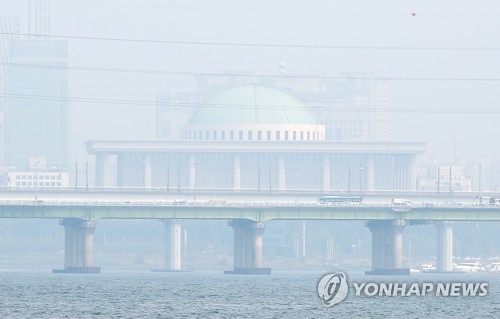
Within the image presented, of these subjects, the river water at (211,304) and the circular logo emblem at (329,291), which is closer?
the river water at (211,304)

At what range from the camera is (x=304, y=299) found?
176 metres

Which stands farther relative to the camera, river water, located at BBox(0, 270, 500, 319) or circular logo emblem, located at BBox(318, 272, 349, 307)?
circular logo emblem, located at BBox(318, 272, 349, 307)

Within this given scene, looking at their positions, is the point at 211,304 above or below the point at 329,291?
below

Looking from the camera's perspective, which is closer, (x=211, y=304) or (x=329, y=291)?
(x=211, y=304)

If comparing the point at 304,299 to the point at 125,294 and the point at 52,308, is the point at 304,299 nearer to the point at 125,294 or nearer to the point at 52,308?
the point at 125,294

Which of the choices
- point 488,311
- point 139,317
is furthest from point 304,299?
point 139,317

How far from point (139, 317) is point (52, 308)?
13.6m

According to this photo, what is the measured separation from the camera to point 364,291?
184 metres

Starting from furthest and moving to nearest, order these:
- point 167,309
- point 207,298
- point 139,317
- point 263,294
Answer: point 263,294, point 207,298, point 167,309, point 139,317

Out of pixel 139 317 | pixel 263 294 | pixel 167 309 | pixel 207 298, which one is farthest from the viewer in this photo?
pixel 263 294

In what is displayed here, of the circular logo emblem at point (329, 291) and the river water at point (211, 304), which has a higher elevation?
the circular logo emblem at point (329, 291)

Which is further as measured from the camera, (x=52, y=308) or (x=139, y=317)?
(x=52, y=308)

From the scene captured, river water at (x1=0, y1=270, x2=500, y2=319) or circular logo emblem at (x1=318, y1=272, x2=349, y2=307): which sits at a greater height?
circular logo emblem at (x1=318, y1=272, x2=349, y2=307)

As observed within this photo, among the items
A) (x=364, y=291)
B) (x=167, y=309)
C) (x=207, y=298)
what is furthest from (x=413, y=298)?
(x=167, y=309)
